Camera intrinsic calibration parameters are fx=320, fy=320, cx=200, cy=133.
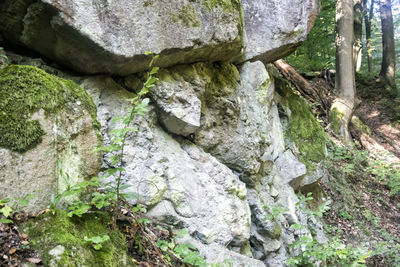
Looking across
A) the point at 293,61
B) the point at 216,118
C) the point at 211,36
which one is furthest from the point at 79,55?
the point at 293,61

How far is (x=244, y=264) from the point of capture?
333 centimetres

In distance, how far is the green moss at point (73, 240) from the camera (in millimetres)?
1828

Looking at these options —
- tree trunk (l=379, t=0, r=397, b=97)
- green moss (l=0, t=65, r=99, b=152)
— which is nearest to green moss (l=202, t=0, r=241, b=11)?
green moss (l=0, t=65, r=99, b=152)

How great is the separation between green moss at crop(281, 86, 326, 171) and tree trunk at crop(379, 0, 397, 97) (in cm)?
958

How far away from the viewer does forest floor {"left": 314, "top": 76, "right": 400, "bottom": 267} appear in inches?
244

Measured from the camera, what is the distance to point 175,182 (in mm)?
3498

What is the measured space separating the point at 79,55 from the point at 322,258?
3.46m

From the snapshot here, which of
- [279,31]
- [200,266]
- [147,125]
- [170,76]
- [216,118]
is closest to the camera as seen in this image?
[200,266]

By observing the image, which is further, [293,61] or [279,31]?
[293,61]

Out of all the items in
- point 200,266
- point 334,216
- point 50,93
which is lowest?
point 334,216

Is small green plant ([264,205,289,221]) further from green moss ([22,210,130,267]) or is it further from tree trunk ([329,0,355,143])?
tree trunk ([329,0,355,143])

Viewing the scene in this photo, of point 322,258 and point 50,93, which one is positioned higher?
point 50,93

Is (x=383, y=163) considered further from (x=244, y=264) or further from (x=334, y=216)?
(x=244, y=264)

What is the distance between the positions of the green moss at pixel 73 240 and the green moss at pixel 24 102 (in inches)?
19.9
